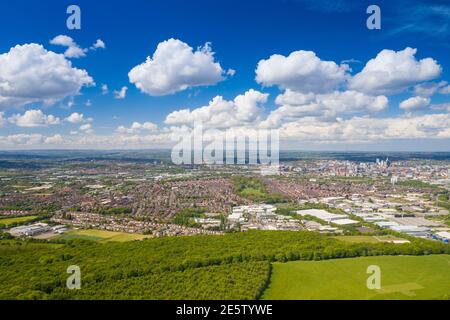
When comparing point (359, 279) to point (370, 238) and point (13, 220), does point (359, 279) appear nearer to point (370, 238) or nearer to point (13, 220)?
point (370, 238)

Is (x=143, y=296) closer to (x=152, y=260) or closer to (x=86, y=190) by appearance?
(x=152, y=260)

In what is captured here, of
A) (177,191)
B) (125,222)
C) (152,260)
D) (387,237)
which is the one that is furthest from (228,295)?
(177,191)

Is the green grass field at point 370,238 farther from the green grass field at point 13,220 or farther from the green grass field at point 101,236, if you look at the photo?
the green grass field at point 13,220
